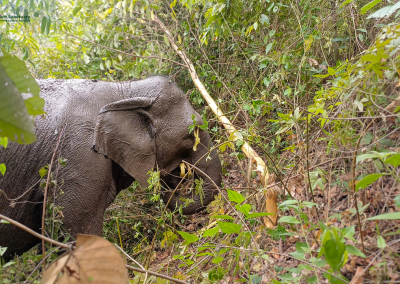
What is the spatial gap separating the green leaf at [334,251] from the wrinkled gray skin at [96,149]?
1.94 meters

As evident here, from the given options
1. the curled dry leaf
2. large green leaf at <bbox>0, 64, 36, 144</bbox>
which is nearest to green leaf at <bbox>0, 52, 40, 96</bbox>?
large green leaf at <bbox>0, 64, 36, 144</bbox>

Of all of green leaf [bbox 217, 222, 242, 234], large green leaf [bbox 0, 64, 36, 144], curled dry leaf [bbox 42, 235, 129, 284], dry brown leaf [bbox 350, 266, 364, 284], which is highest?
large green leaf [bbox 0, 64, 36, 144]

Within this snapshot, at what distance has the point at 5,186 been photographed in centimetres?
306

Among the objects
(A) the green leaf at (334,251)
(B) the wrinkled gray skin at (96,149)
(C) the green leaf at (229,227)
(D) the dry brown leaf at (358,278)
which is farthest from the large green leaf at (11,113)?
(B) the wrinkled gray skin at (96,149)

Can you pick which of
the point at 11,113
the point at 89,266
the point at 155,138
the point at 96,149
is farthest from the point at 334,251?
the point at 155,138

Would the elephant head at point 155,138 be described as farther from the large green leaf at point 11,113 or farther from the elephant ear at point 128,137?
the large green leaf at point 11,113

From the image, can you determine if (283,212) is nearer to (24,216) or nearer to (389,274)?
(389,274)

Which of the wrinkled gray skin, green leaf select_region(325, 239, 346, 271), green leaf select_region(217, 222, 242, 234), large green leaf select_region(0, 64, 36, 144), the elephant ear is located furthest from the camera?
the elephant ear

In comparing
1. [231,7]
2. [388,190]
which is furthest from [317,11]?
[388,190]

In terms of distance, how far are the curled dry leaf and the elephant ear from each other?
90.3 inches

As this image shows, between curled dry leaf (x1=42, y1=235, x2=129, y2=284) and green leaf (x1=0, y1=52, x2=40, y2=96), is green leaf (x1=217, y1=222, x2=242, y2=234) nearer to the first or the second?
curled dry leaf (x1=42, y1=235, x2=129, y2=284)

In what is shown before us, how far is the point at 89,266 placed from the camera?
0.93 meters

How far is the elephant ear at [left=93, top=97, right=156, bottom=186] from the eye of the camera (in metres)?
3.22

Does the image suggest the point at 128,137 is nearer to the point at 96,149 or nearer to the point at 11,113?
the point at 96,149
